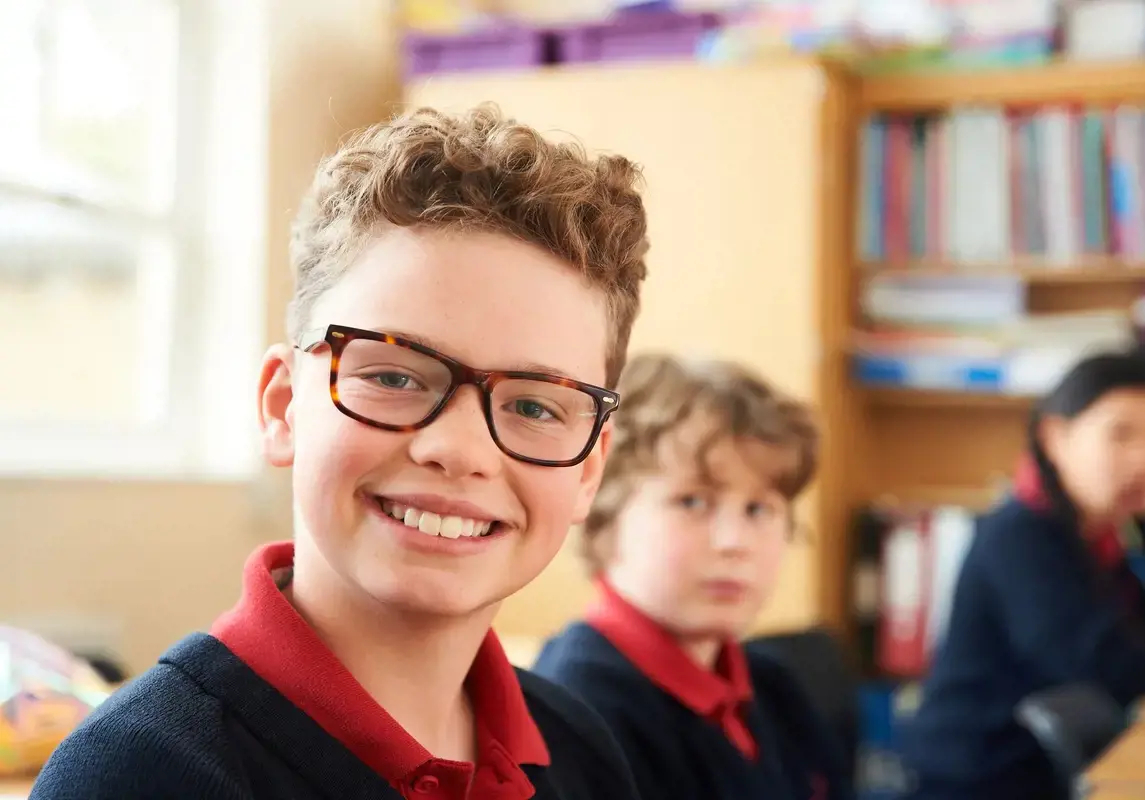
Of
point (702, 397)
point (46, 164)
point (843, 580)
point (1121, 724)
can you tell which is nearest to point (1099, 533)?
point (1121, 724)

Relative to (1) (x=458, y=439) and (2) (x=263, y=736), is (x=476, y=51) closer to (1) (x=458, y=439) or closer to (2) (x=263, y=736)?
(1) (x=458, y=439)

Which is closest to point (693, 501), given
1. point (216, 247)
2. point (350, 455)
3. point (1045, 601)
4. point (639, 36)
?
point (350, 455)

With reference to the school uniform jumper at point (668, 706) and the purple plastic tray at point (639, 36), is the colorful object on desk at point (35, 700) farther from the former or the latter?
the purple plastic tray at point (639, 36)

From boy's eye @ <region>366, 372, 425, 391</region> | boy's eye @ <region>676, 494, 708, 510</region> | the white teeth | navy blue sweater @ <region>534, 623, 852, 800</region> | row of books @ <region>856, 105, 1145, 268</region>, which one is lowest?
navy blue sweater @ <region>534, 623, 852, 800</region>

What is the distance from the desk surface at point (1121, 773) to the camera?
1.39m

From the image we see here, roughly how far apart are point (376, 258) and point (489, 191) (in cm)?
9

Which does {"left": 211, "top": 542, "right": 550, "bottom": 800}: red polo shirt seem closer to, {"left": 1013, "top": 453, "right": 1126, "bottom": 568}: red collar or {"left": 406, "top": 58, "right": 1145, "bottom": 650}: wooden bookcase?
{"left": 1013, "top": 453, "right": 1126, "bottom": 568}: red collar

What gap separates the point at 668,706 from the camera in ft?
4.68

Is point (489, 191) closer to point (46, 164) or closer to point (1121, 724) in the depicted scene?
point (1121, 724)

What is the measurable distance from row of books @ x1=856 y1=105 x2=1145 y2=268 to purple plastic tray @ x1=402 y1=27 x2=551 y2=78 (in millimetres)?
915

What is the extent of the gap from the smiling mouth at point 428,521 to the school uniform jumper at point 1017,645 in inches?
73.4

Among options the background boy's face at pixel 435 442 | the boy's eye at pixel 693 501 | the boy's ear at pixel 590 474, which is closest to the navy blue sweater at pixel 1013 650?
the boy's eye at pixel 693 501

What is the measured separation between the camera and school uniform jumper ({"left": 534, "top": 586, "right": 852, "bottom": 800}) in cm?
139

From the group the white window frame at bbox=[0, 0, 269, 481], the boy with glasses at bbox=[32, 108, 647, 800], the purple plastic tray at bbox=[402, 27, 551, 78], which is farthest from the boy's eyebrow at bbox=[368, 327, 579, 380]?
the purple plastic tray at bbox=[402, 27, 551, 78]
